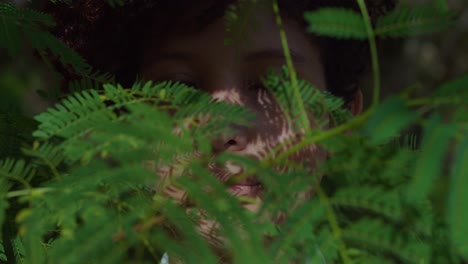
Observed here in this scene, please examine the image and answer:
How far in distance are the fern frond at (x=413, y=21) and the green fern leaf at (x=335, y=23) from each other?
1.2 inches

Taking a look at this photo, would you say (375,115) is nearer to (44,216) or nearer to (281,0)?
(44,216)

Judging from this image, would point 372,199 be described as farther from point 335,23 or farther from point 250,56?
point 250,56

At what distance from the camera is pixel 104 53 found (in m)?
1.60

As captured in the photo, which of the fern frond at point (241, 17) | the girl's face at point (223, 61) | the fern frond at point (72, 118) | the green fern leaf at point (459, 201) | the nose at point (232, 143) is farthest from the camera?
the girl's face at point (223, 61)

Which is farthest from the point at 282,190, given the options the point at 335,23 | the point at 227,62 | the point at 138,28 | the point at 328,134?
the point at 138,28

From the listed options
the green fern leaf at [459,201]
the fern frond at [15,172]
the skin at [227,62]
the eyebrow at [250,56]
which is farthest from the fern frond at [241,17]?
the green fern leaf at [459,201]

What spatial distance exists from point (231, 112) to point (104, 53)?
85 cm

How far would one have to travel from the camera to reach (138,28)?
149 centimetres

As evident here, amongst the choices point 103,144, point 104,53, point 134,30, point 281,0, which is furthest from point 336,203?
point 104,53

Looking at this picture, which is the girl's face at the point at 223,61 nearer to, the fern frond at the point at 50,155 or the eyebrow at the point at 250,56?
the eyebrow at the point at 250,56

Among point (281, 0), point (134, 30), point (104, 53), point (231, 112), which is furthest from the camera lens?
point (104, 53)

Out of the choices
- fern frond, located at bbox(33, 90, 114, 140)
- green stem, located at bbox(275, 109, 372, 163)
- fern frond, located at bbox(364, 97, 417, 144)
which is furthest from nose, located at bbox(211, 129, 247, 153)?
fern frond, located at bbox(364, 97, 417, 144)

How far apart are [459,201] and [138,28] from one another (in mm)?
1085

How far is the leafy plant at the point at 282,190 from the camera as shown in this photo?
0.59 metres
